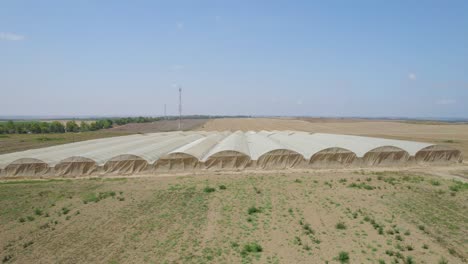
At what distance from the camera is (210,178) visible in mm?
23188

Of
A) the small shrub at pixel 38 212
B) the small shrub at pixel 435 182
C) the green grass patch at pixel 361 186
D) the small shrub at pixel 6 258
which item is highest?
the small shrub at pixel 435 182

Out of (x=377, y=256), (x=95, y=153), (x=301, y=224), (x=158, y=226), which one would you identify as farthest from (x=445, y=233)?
(x=95, y=153)

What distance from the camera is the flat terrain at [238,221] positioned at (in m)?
10.9

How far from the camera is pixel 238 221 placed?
45.6 ft

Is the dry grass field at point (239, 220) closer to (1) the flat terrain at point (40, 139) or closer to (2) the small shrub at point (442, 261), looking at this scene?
(2) the small shrub at point (442, 261)

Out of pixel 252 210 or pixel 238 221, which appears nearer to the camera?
pixel 238 221

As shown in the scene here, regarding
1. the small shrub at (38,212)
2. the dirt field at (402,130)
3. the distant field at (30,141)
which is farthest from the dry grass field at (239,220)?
the distant field at (30,141)

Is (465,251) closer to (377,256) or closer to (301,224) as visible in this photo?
(377,256)

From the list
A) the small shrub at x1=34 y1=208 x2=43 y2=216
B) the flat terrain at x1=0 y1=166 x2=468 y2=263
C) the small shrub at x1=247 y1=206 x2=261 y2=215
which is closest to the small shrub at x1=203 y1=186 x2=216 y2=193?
the flat terrain at x1=0 y1=166 x2=468 y2=263

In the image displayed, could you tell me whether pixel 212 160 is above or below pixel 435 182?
above

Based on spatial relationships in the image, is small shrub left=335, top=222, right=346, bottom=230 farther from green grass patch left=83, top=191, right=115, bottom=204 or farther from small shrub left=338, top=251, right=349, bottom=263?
green grass patch left=83, top=191, right=115, bottom=204

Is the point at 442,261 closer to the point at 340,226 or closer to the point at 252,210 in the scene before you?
the point at 340,226

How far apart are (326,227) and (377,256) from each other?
2.80 meters

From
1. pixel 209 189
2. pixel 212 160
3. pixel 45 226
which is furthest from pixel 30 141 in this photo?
pixel 209 189
